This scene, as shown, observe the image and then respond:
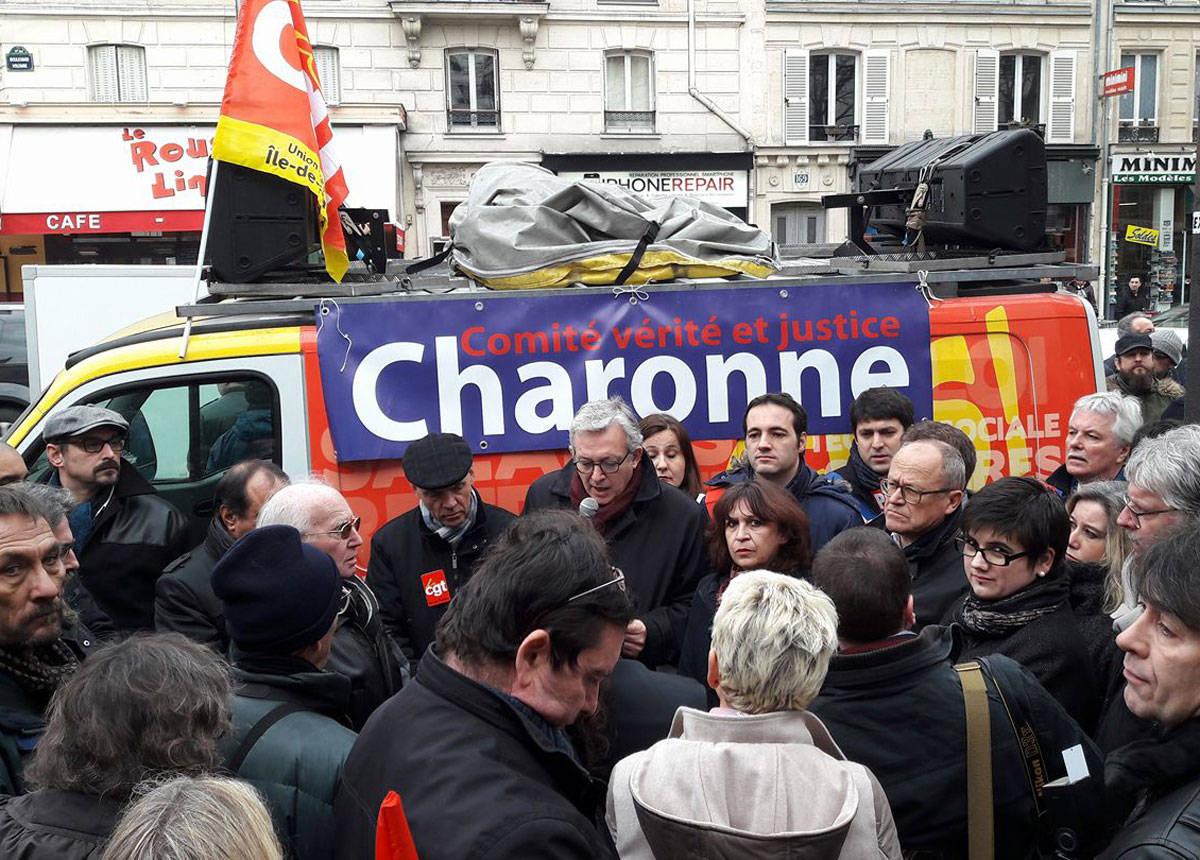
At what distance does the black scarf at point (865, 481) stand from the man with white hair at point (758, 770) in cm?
270

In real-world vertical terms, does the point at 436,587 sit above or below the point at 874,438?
below

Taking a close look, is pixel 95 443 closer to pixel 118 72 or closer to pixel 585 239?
pixel 585 239

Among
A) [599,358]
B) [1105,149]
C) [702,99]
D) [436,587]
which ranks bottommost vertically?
[436,587]

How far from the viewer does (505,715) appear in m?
2.01

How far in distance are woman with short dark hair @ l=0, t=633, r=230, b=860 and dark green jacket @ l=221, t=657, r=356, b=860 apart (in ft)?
0.72

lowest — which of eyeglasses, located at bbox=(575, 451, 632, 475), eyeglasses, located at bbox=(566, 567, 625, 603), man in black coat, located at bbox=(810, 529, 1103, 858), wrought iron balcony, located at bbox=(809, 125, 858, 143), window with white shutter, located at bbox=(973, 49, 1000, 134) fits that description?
man in black coat, located at bbox=(810, 529, 1103, 858)

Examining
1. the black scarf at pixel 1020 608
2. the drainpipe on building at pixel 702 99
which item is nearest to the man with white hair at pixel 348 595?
the black scarf at pixel 1020 608

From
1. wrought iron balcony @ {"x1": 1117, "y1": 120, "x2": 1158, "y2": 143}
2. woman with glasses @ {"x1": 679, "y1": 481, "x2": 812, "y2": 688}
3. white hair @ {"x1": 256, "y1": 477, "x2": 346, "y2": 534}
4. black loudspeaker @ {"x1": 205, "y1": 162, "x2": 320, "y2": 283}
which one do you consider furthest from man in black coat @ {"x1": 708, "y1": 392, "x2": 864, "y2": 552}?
wrought iron balcony @ {"x1": 1117, "y1": 120, "x2": 1158, "y2": 143}

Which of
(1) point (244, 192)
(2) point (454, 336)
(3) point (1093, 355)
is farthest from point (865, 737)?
(1) point (244, 192)

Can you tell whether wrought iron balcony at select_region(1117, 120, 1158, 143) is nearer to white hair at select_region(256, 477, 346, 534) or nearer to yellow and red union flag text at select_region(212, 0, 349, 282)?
yellow and red union flag text at select_region(212, 0, 349, 282)

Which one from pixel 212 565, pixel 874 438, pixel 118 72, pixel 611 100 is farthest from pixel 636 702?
pixel 118 72

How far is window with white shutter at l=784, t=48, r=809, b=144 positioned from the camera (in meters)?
24.5

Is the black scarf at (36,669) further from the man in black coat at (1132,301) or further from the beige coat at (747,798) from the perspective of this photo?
the man in black coat at (1132,301)

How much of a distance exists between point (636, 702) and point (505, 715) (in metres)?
0.62
